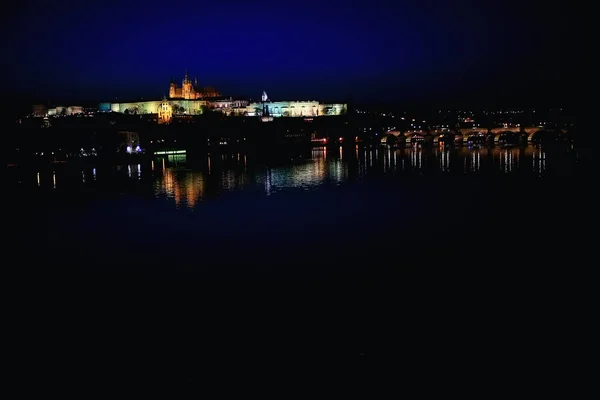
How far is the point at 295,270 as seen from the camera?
5770 millimetres

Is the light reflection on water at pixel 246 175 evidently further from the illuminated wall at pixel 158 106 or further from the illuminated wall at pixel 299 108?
the illuminated wall at pixel 299 108

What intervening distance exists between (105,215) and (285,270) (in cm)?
537

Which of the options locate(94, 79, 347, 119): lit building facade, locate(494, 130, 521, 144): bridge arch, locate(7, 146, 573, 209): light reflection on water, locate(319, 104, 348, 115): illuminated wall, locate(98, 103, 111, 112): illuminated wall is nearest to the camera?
locate(7, 146, 573, 209): light reflection on water

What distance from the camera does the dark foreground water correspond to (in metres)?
3.97

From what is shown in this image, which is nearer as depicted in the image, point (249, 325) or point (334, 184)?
point (249, 325)

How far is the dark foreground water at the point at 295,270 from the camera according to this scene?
397cm

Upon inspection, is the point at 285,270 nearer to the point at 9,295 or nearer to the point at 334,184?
the point at 9,295

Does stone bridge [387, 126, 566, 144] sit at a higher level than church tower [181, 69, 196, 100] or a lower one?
lower

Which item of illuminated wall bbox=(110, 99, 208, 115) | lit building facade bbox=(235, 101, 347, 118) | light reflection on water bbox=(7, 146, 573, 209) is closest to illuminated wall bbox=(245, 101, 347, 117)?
lit building facade bbox=(235, 101, 347, 118)

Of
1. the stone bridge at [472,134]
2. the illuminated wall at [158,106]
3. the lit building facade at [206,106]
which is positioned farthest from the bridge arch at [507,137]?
the illuminated wall at [158,106]

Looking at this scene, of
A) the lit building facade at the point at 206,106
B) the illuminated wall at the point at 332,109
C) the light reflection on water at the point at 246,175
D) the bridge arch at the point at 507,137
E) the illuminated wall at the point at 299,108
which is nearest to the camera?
the light reflection on water at the point at 246,175

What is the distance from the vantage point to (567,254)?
625cm

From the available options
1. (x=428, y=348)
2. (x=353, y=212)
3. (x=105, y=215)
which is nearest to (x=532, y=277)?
(x=428, y=348)

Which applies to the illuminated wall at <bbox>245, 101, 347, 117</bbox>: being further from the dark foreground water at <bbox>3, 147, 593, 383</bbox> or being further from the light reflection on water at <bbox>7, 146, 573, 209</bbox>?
the dark foreground water at <bbox>3, 147, 593, 383</bbox>
